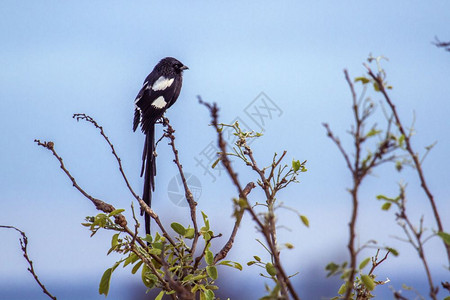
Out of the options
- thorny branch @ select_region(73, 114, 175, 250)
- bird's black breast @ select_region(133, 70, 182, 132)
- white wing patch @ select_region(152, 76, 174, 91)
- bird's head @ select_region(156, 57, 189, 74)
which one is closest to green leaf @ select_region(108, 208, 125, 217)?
thorny branch @ select_region(73, 114, 175, 250)

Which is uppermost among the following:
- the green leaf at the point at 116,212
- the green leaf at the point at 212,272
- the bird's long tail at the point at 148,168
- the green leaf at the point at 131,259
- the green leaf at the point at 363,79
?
the bird's long tail at the point at 148,168

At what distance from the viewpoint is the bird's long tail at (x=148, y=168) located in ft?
7.27

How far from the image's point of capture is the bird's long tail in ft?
7.27

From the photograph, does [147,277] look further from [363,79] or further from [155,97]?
[155,97]

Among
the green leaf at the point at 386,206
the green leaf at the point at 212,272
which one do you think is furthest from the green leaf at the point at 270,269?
Result: the green leaf at the point at 386,206

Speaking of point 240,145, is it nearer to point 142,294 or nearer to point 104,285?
point 104,285

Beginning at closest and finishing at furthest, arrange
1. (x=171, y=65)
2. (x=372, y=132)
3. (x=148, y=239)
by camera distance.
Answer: (x=372, y=132) < (x=148, y=239) < (x=171, y=65)

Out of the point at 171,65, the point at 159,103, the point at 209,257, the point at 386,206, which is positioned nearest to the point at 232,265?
the point at 209,257

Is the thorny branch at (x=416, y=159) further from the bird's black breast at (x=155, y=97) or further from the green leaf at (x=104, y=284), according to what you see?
the bird's black breast at (x=155, y=97)

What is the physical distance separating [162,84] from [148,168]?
127 centimetres

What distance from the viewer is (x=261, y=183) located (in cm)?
154

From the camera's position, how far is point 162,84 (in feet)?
11.7

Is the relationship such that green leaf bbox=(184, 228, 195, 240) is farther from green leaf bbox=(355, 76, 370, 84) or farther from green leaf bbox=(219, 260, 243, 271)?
green leaf bbox=(355, 76, 370, 84)

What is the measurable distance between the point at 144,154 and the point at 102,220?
130cm
